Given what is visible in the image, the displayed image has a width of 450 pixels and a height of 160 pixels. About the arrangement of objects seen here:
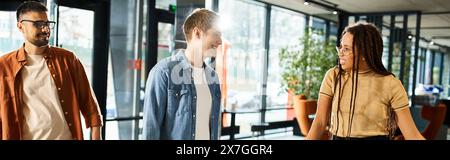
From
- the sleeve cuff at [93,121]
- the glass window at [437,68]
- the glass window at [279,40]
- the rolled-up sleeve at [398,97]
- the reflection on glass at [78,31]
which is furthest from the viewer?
the glass window at [279,40]

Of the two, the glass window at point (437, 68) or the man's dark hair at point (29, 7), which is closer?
the man's dark hair at point (29, 7)

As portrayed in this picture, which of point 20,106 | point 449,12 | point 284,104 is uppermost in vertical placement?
point 449,12

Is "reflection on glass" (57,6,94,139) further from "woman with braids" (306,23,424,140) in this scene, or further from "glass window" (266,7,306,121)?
"woman with braids" (306,23,424,140)

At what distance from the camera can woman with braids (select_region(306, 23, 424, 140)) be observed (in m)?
0.89

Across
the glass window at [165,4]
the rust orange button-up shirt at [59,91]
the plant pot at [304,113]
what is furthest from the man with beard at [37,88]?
the plant pot at [304,113]

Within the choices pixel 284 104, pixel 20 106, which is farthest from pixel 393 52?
pixel 284 104

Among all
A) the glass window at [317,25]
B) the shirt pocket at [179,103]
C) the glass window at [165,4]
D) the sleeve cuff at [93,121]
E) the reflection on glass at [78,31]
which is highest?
the glass window at [165,4]

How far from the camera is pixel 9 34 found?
1.07m

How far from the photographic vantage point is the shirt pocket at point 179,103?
Answer: 1085 millimetres

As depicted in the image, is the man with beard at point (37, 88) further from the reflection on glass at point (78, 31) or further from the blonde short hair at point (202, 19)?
the blonde short hair at point (202, 19)

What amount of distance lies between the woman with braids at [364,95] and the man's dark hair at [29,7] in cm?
73

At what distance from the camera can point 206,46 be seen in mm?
1150

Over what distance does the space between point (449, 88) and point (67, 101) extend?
1.05m
